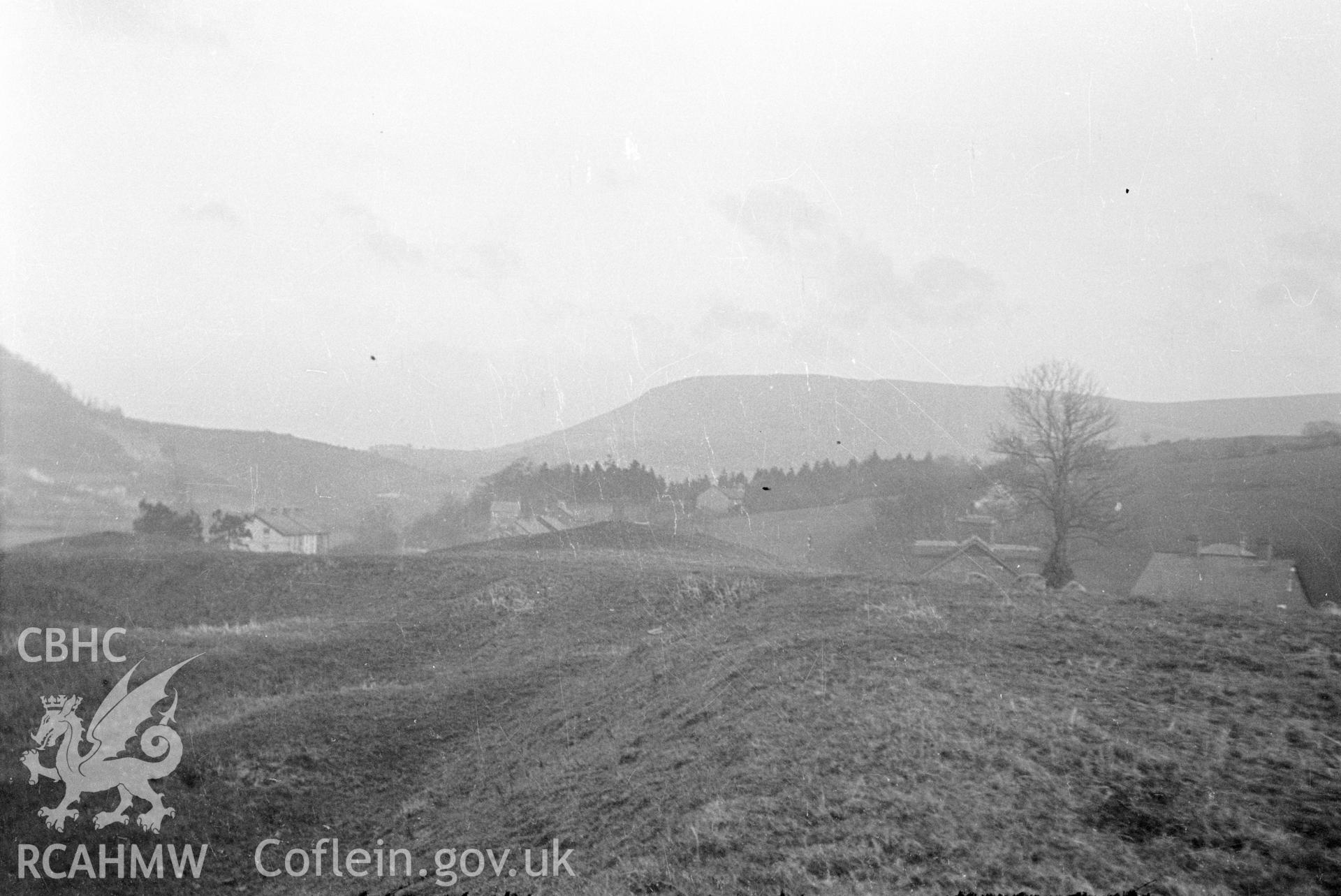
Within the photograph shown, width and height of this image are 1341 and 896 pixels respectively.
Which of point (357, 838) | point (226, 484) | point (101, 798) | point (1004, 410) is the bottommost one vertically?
point (357, 838)

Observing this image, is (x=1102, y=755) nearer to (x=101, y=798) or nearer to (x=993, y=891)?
(x=993, y=891)

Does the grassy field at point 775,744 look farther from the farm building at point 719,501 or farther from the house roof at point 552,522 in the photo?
the farm building at point 719,501

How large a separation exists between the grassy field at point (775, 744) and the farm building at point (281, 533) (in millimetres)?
8269

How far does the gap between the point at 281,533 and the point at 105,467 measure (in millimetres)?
16870

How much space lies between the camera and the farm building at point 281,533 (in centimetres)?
2395

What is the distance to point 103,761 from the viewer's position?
762 cm

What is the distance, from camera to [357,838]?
24.9ft

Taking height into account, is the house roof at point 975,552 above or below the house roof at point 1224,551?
below

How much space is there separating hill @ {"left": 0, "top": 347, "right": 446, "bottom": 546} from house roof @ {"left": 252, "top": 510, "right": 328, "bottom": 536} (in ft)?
5.40

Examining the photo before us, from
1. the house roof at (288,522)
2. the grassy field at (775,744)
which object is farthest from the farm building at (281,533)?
the grassy field at (775,744)

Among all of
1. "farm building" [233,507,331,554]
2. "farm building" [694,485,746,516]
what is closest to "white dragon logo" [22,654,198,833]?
"farm building" [233,507,331,554]

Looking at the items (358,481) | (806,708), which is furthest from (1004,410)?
(358,481)

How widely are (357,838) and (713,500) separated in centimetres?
3018

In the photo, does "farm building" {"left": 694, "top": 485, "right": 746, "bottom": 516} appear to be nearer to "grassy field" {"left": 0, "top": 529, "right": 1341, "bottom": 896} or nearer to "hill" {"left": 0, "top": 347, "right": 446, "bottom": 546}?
"hill" {"left": 0, "top": 347, "right": 446, "bottom": 546}
